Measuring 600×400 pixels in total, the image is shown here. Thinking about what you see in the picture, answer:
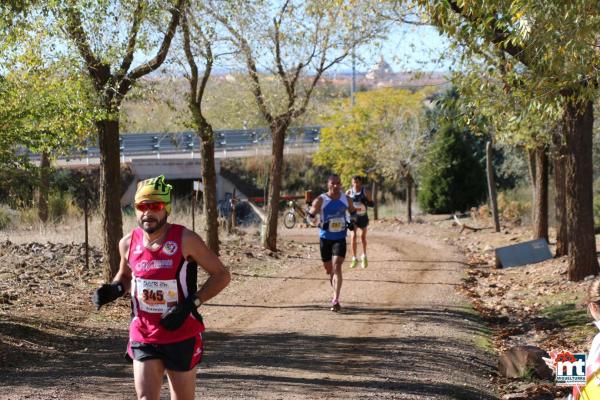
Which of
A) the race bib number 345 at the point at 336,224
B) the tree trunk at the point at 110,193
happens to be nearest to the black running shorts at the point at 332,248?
the race bib number 345 at the point at 336,224

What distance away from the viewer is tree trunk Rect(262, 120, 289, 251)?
2444 centimetres

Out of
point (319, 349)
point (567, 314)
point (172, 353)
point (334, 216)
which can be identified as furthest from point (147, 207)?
point (567, 314)

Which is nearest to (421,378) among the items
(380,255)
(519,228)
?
(380,255)

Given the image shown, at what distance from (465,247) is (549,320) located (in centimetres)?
1323

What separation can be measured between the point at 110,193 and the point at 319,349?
18.1 feet

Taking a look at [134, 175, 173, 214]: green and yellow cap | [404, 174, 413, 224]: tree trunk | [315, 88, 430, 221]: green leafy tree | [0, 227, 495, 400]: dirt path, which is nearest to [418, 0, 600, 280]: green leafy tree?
[0, 227, 495, 400]: dirt path

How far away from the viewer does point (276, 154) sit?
24.7 m

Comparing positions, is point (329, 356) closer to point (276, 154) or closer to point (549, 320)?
point (549, 320)

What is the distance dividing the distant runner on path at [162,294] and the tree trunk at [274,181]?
59.1ft

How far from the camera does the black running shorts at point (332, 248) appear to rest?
1451cm

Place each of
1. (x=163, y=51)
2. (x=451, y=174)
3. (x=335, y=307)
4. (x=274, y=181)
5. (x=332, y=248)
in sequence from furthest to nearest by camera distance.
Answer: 1. (x=451, y=174)
2. (x=274, y=181)
3. (x=163, y=51)
4. (x=335, y=307)
5. (x=332, y=248)

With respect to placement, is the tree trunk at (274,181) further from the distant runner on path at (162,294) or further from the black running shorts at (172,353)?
the black running shorts at (172,353)

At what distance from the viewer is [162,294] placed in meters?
6.15

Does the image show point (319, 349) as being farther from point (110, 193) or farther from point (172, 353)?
point (172, 353)
